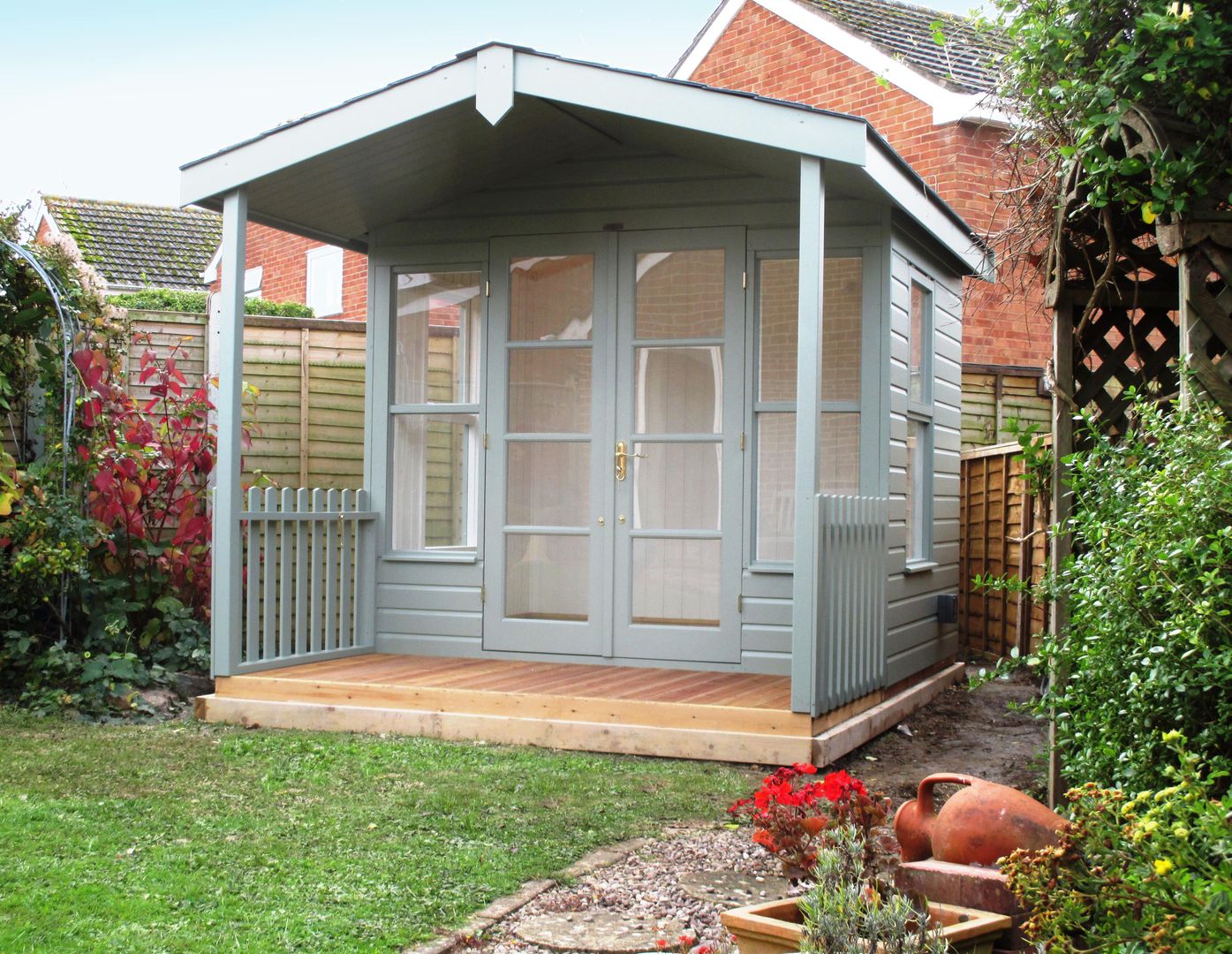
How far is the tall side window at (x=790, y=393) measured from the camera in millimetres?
6281

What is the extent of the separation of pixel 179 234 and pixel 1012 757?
65.7ft

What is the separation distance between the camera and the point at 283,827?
4.05 metres

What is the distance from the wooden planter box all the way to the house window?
16.9 m

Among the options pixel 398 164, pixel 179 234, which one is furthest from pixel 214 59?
pixel 398 164

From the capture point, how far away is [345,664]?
6.52 metres

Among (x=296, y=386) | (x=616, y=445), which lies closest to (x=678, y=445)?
(x=616, y=445)

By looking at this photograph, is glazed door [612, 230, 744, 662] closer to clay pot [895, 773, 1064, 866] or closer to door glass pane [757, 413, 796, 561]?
door glass pane [757, 413, 796, 561]

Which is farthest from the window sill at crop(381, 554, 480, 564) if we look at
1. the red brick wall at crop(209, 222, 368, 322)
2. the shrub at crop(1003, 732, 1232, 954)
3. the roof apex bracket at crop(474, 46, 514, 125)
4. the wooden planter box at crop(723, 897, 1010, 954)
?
the red brick wall at crop(209, 222, 368, 322)

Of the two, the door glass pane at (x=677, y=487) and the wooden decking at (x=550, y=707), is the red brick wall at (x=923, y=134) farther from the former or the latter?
the wooden decking at (x=550, y=707)

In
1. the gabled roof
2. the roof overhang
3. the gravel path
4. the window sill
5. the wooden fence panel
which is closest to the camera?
the gravel path

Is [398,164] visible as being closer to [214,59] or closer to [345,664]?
[345,664]

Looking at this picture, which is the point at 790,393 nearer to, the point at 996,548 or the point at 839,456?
the point at 839,456

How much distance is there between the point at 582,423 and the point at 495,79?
6.26ft

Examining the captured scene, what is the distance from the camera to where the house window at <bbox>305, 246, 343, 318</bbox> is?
18.7 metres
